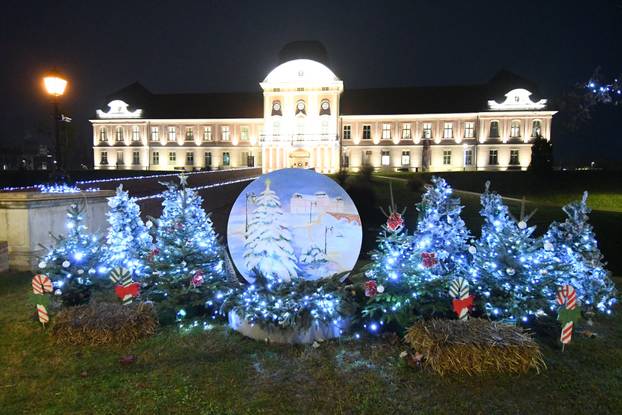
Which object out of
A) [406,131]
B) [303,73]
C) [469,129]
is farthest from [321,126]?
[469,129]

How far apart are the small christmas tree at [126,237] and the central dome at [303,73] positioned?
136 feet

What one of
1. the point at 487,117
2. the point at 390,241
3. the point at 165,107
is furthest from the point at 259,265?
the point at 165,107

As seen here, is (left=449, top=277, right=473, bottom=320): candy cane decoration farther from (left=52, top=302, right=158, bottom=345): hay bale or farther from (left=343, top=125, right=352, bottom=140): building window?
(left=343, top=125, right=352, bottom=140): building window

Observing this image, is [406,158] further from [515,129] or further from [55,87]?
[55,87]

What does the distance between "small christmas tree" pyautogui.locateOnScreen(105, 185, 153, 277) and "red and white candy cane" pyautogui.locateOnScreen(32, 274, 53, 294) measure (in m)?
1.37

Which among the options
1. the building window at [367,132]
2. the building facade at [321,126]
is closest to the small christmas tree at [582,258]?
the building facade at [321,126]

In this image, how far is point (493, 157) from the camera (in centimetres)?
5006

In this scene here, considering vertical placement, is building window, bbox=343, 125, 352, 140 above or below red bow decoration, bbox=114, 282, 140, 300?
above

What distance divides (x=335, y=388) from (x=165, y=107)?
58.4 meters

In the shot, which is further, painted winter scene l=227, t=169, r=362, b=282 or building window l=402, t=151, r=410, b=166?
building window l=402, t=151, r=410, b=166

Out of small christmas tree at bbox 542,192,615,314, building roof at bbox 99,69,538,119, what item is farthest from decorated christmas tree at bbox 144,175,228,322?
building roof at bbox 99,69,538,119

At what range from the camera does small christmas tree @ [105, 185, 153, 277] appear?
7828mm

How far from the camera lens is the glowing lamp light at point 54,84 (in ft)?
34.1

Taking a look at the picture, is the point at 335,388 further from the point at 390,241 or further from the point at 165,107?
the point at 165,107
